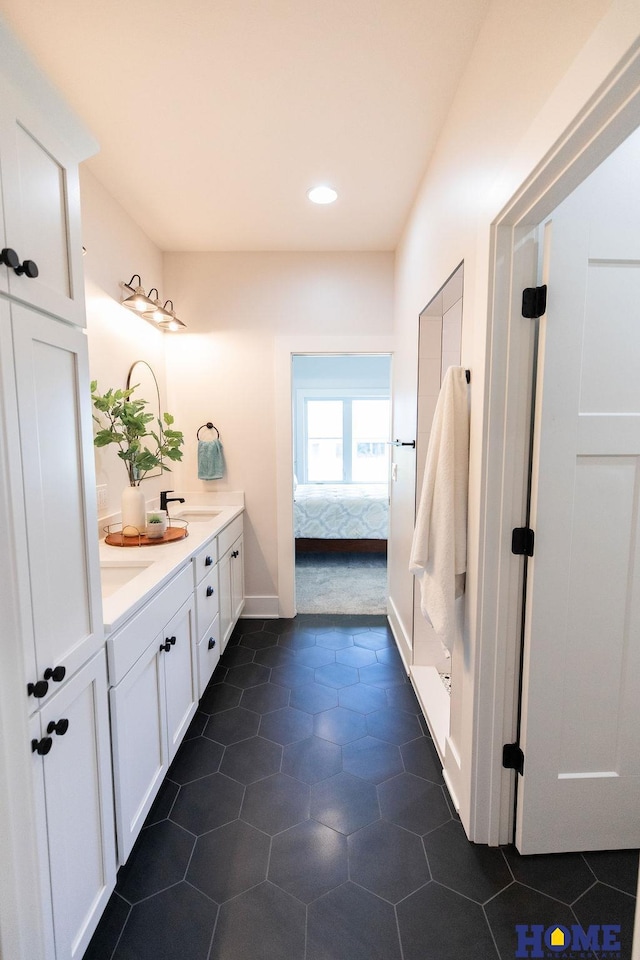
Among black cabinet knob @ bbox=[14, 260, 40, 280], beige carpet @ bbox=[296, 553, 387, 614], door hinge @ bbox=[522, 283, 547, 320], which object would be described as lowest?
beige carpet @ bbox=[296, 553, 387, 614]

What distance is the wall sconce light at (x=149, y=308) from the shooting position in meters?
2.34

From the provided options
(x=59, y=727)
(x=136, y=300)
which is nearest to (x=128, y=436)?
(x=136, y=300)

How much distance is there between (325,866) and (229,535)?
1.70 meters

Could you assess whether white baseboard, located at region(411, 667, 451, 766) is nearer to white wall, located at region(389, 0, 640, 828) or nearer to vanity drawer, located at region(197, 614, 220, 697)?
white wall, located at region(389, 0, 640, 828)

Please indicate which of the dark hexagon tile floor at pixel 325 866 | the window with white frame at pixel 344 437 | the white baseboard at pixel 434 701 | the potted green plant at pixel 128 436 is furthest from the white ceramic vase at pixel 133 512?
the window with white frame at pixel 344 437

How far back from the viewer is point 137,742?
1342 mm

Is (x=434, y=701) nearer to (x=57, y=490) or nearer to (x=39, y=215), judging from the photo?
(x=57, y=490)

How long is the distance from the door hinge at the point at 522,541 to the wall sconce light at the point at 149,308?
7.26ft

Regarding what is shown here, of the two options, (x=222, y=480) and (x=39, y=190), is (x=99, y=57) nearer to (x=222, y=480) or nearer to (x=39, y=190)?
(x=39, y=190)

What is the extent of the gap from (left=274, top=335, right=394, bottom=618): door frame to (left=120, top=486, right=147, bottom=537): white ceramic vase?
1.19 m

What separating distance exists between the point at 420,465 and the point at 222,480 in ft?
5.11

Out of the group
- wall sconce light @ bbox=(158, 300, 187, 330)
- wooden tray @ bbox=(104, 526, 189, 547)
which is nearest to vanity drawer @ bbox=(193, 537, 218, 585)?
wooden tray @ bbox=(104, 526, 189, 547)

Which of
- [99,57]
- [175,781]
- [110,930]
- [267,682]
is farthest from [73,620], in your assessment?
[99,57]

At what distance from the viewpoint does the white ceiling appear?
4.22 feet
